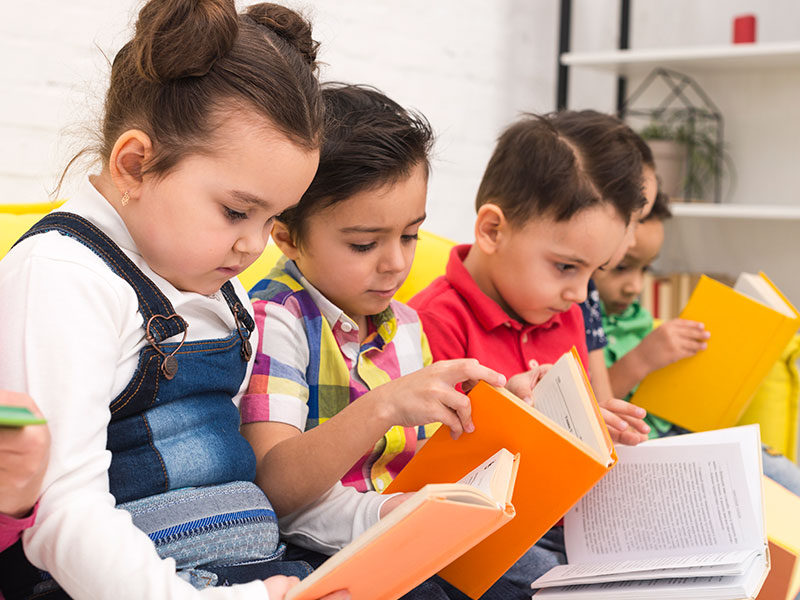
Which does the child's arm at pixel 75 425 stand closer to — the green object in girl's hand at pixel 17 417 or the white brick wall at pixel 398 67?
the green object in girl's hand at pixel 17 417

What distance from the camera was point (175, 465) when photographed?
2.78 feet

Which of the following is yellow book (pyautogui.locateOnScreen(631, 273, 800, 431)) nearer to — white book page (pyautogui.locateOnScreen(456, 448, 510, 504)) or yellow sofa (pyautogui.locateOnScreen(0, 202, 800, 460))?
yellow sofa (pyautogui.locateOnScreen(0, 202, 800, 460))

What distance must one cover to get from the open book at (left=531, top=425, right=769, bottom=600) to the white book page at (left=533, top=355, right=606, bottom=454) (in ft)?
0.49

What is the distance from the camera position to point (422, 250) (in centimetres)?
172

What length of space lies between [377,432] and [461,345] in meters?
0.47

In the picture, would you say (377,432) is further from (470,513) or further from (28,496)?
(28,496)

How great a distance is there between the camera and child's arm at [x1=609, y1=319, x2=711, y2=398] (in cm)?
170

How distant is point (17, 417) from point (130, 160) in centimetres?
36

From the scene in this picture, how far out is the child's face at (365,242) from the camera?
1057 millimetres

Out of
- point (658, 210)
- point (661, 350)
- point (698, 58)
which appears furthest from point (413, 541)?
point (698, 58)

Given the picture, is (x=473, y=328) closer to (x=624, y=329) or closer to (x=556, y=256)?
(x=556, y=256)

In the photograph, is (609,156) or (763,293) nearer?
(609,156)

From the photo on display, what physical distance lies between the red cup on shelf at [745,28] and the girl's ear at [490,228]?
6.04 ft

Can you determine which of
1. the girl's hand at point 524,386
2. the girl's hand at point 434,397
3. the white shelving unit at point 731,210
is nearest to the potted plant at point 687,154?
the white shelving unit at point 731,210
